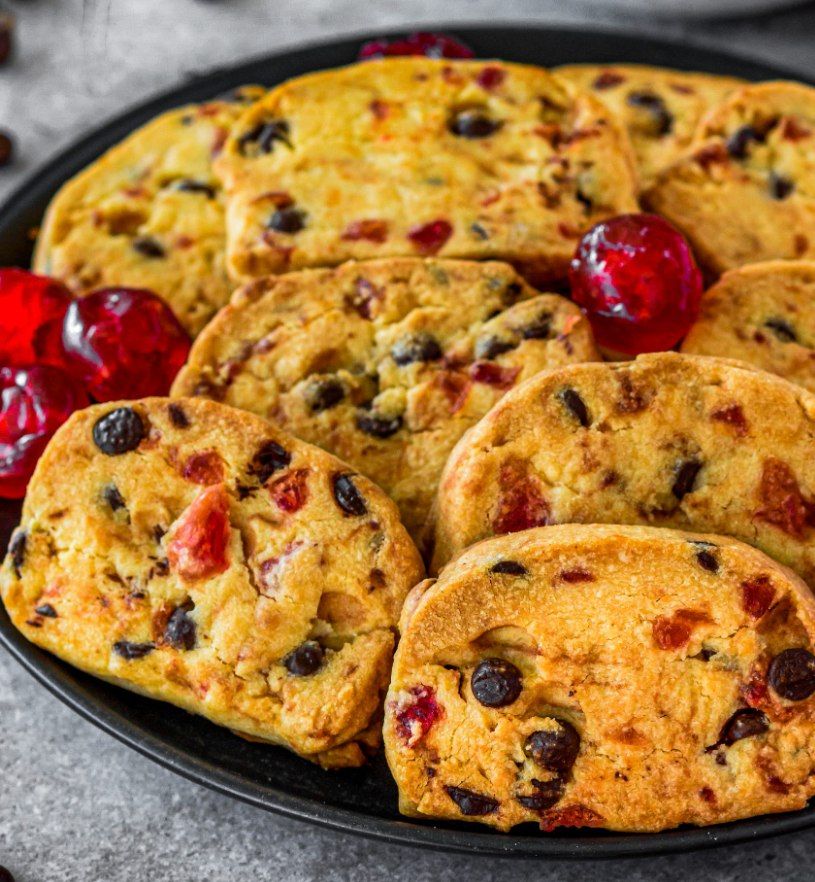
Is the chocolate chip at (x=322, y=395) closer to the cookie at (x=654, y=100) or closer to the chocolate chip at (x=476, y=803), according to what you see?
→ the chocolate chip at (x=476, y=803)

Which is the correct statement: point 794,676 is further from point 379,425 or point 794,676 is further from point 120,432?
point 120,432

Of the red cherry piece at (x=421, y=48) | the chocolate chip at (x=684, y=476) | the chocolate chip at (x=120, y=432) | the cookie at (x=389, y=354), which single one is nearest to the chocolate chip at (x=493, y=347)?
the cookie at (x=389, y=354)

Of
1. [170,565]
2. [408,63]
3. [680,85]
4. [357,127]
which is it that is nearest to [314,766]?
[170,565]

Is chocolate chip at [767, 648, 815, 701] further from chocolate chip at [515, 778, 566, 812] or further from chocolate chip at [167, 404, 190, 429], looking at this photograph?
chocolate chip at [167, 404, 190, 429]

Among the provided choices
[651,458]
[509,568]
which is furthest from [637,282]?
A: [509,568]

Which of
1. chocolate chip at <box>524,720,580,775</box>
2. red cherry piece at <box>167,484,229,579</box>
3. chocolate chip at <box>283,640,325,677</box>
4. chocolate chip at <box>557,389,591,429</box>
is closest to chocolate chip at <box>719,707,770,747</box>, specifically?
chocolate chip at <box>524,720,580,775</box>
